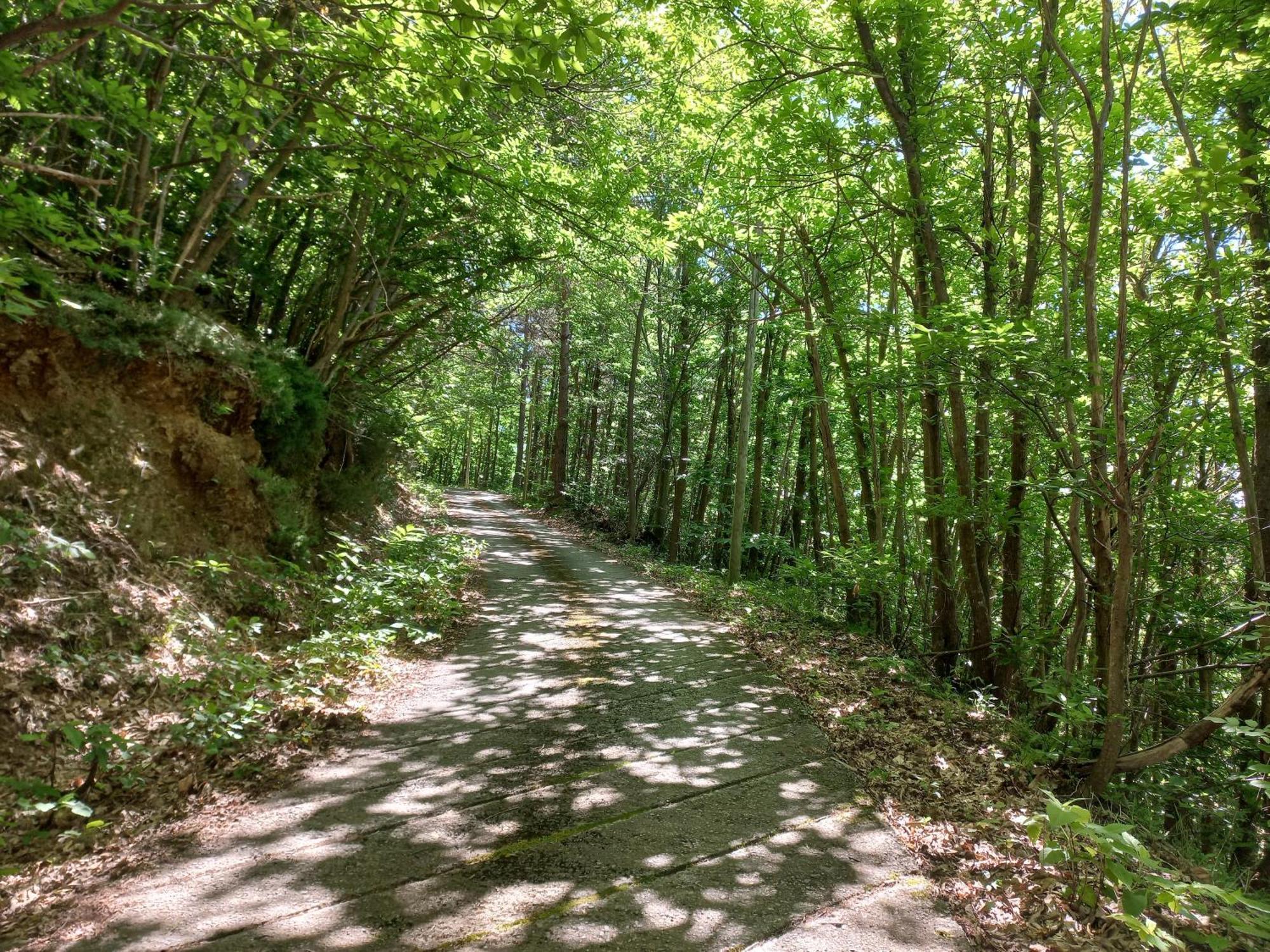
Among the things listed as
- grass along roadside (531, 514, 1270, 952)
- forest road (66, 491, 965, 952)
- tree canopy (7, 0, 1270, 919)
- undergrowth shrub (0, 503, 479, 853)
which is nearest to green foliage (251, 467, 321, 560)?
undergrowth shrub (0, 503, 479, 853)

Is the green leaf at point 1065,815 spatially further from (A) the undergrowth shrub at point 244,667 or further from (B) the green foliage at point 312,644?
(B) the green foliage at point 312,644

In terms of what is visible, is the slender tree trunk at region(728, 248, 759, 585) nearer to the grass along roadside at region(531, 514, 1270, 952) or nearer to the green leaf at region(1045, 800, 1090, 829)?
→ the grass along roadside at region(531, 514, 1270, 952)

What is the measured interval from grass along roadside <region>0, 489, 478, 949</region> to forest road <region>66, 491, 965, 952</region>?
0.34 meters

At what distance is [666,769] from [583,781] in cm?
59

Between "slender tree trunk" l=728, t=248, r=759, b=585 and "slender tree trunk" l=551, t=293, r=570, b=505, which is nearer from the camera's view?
"slender tree trunk" l=728, t=248, r=759, b=585

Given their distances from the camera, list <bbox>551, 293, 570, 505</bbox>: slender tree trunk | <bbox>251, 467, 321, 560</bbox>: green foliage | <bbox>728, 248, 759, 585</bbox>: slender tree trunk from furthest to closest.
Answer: <bbox>551, 293, 570, 505</bbox>: slender tree trunk, <bbox>728, 248, 759, 585</bbox>: slender tree trunk, <bbox>251, 467, 321, 560</bbox>: green foliage

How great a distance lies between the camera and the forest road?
2.67 meters

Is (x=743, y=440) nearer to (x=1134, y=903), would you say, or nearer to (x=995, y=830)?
(x=995, y=830)

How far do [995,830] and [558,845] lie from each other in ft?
8.02

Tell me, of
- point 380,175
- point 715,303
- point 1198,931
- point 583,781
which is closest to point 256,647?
point 583,781

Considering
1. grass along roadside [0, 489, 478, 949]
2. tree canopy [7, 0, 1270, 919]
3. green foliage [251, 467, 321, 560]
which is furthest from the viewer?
green foliage [251, 467, 321, 560]

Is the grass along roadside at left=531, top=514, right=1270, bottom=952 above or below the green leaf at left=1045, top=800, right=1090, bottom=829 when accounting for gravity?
below

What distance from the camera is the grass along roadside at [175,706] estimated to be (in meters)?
3.07

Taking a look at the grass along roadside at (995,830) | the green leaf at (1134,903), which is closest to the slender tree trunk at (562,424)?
the grass along roadside at (995,830)
